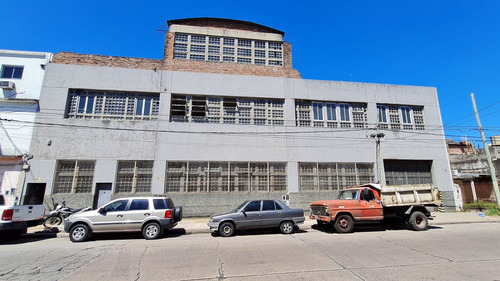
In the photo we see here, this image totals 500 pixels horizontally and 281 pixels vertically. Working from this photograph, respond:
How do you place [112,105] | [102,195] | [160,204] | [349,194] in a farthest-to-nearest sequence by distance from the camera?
[112,105]
[102,195]
[349,194]
[160,204]

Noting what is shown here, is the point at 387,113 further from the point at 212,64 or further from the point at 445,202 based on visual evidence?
the point at 212,64

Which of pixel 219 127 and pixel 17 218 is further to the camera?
pixel 219 127

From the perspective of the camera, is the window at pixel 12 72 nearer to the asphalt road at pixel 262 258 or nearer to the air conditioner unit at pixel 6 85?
the air conditioner unit at pixel 6 85

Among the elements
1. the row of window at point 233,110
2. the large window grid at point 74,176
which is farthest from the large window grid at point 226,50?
the large window grid at point 74,176

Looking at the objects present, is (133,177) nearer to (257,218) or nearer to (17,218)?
(17,218)

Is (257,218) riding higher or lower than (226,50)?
lower

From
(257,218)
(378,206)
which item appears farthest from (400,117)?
(257,218)

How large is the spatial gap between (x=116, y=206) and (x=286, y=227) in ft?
22.8

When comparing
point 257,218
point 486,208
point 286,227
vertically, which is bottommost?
point 286,227

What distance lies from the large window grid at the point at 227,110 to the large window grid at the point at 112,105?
1616 millimetres

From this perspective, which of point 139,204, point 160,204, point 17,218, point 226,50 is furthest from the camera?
point 226,50

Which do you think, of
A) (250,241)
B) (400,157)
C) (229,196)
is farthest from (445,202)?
(250,241)

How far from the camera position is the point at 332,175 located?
17297 millimetres

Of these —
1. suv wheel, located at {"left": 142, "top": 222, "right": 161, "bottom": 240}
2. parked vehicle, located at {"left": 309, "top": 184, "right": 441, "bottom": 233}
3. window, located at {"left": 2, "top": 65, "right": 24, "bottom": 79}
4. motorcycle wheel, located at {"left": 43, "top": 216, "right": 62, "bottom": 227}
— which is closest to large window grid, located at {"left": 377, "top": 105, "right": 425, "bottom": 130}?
parked vehicle, located at {"left": 309, "top": 184, "right": 441, "bottom": 233}
